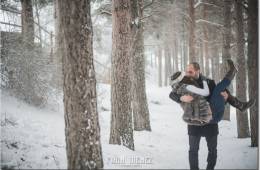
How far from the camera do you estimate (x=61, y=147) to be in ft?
19.2

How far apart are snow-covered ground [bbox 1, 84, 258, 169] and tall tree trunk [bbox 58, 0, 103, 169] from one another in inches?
25.9

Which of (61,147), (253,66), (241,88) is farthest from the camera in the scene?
(241,88)

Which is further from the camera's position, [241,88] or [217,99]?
[241,88]

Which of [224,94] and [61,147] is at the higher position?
[224,94]

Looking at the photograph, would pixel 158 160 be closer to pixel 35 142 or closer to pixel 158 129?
pixel 35 142

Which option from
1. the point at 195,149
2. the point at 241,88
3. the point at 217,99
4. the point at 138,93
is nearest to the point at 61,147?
the point at 195,149

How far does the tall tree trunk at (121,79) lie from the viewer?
677cm

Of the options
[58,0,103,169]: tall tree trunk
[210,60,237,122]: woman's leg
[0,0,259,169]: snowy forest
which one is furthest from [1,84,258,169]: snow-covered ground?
[210,60,237,122]: woman's leg

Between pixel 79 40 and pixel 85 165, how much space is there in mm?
1799

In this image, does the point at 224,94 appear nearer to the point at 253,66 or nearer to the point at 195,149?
the point at 195,149

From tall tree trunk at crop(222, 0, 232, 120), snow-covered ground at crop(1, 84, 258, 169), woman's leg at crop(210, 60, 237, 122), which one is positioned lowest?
snow-covered ground at crop(1, 84, 258, 169)

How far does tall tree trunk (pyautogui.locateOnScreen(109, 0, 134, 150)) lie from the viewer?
22.2ft

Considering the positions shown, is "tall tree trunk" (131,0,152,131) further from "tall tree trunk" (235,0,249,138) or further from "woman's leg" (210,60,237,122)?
"woman's leg" (210,60,237,122)

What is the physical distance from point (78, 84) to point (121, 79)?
2.44m
